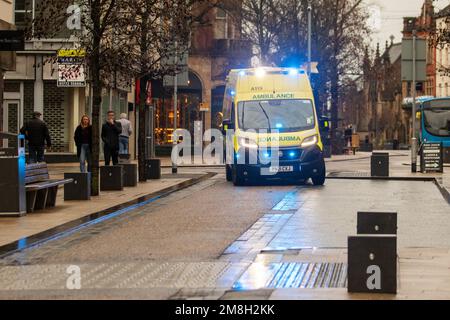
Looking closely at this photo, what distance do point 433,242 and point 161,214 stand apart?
5.66m

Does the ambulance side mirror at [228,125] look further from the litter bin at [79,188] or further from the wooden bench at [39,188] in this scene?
the wooden bench at [39,188]

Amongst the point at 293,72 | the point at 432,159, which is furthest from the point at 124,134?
the point at 432,159

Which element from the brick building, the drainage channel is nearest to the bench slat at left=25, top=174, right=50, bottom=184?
the drainage channel

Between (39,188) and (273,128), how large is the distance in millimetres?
9456

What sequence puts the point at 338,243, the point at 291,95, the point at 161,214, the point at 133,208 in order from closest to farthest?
the point at 338,243 → the point at 161,214 → the point at 133,208 → the point at 291,95

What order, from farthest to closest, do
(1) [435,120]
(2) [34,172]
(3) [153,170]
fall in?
(1) [435,120]
(3) [153,170]
(2) [34,172]

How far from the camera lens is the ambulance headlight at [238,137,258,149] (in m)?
25.8

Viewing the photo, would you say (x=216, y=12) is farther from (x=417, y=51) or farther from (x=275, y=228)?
(x=275, y=228)

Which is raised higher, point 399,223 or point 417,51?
Answer: point 417,51

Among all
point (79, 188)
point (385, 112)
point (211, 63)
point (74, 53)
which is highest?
point (211, 63)

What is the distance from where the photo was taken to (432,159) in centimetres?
3244

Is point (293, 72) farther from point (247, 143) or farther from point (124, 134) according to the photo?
point (124, 134)
